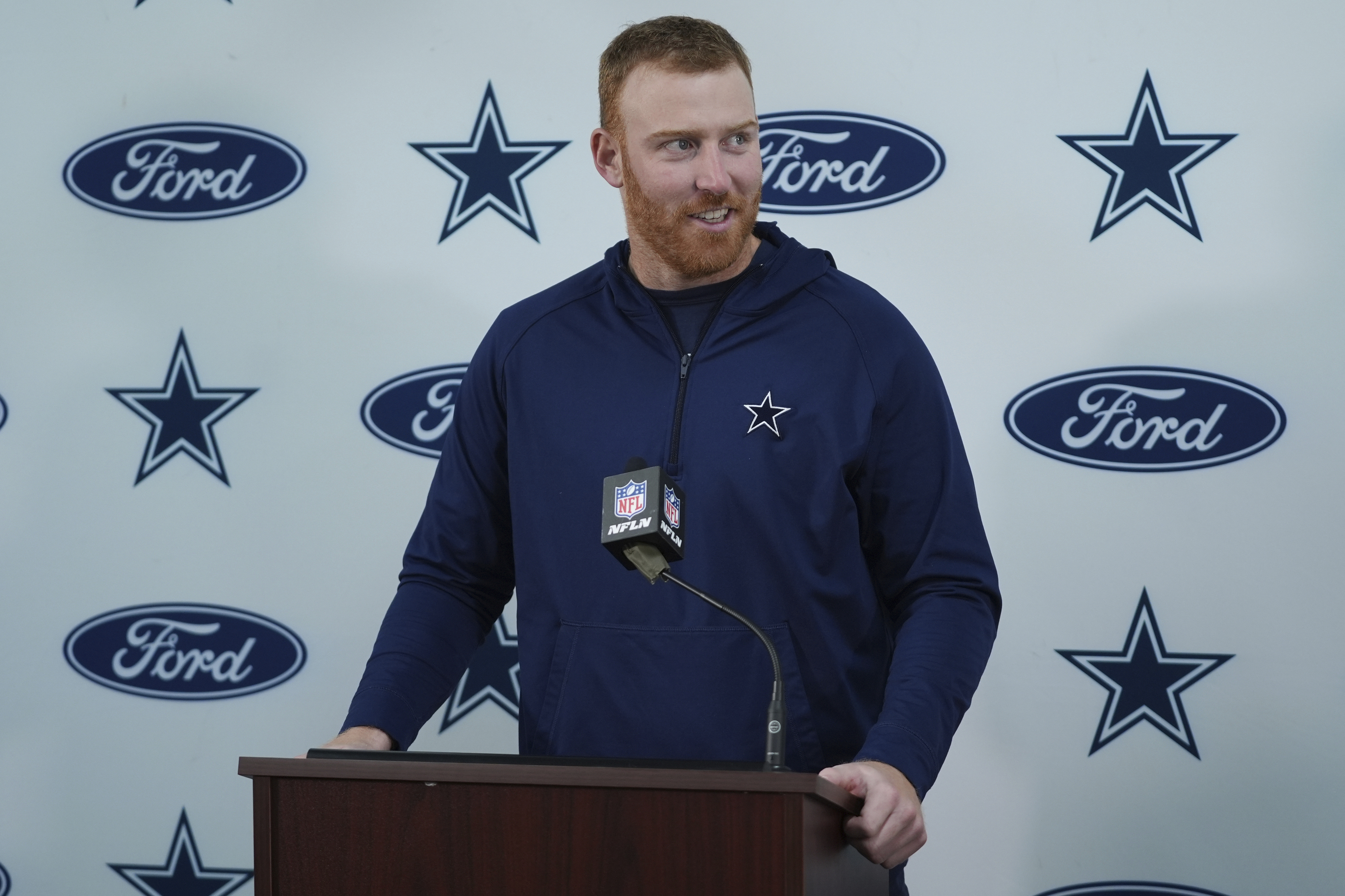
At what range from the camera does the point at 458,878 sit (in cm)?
111

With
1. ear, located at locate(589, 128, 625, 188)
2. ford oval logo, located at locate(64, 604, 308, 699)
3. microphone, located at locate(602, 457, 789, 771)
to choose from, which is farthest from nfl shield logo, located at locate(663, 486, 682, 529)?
ford oval logo, located at locate(64, 604, 308, 699)

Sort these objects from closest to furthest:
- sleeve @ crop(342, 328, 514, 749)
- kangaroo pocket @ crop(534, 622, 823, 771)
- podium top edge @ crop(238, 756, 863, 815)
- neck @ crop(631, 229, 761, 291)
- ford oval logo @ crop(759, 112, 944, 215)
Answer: podium top edge @ crop(238, 756, 863, 815)
kangaroo pocket @ crop(534, 622, 823, 771)
sleeve @ crop(342, 328, 514, 749)
neck @ crop(631, 229, 761, 291)
ford oval logo @ crop(759, 112, 944, 215)

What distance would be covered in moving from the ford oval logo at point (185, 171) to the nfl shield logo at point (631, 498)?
1543 millimetres

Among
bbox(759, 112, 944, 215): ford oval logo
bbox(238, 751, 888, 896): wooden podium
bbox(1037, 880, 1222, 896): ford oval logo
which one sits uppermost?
bbox(759, 112, 944, 215): ford oval logo

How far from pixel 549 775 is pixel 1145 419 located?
4.81ft

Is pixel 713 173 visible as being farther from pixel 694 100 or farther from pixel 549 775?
pixel 549 775

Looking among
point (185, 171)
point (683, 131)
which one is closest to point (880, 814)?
point (683, 131)

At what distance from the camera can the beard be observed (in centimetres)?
174

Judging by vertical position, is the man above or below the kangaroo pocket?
above

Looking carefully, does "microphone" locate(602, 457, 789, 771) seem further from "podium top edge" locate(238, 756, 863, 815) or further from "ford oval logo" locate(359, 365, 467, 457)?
"ford oval logo" locate(359, 365, 467, 457)

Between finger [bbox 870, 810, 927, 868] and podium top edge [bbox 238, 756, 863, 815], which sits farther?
finger [bbox 870, 810, 927, 868]

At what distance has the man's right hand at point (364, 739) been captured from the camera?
145cm

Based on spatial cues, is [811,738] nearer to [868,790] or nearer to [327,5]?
[868,790]

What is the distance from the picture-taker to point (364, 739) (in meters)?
1.49
